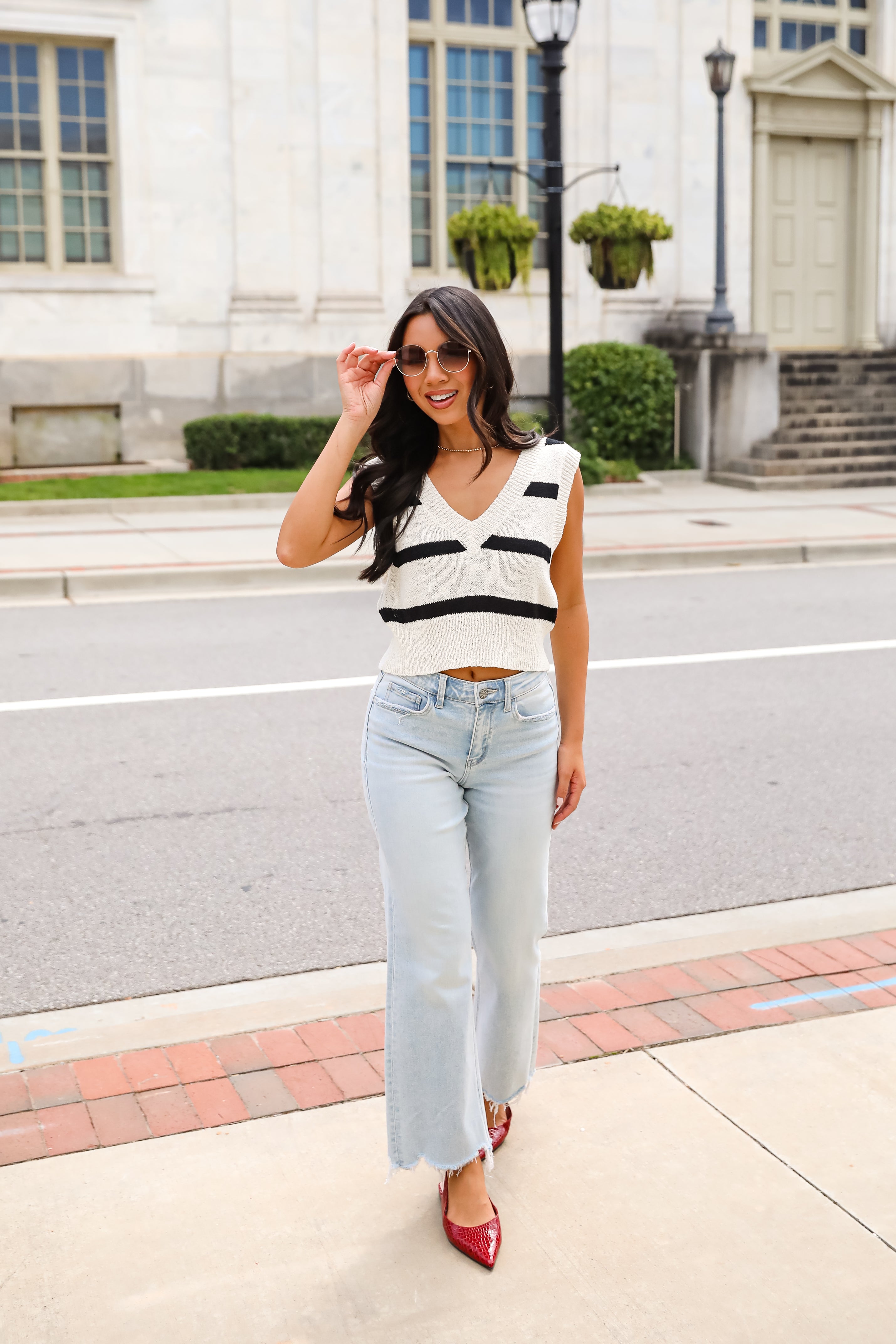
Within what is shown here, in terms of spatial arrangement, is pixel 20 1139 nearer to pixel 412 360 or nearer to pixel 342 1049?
pixel 342 1049

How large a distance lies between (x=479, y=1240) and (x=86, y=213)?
18146 millimetres

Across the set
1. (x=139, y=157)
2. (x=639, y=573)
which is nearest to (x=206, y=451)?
(x=139, y=157)

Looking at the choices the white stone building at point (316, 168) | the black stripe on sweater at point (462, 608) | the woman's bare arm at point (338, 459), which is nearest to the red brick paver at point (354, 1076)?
the black stripe on sweater at point (462, 608)

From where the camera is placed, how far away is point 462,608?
300 centimetres

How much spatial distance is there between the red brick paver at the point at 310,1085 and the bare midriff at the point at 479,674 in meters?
1.24

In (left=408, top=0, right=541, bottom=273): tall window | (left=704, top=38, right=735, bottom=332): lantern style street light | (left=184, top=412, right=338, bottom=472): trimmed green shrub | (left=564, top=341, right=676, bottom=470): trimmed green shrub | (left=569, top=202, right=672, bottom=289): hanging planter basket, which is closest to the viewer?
(left=569, top=202, right=672, bottom=289): hanging planter basket

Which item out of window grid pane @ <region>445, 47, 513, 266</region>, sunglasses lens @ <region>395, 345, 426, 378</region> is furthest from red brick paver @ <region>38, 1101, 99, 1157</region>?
window grid pane @ <region>445, 47, 513, 266</region>

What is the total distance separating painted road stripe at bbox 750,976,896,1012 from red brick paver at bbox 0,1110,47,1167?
195 centimetres

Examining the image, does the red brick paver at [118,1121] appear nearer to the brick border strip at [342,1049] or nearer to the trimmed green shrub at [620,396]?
the brick border strip at [342,1049]

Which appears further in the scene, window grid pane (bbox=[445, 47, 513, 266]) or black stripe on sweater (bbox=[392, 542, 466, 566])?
window grid pane (bbox=[445, 47, 513, 266])

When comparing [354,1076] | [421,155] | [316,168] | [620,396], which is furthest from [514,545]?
[421,155]

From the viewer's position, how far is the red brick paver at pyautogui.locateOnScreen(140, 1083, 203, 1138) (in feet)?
11.4

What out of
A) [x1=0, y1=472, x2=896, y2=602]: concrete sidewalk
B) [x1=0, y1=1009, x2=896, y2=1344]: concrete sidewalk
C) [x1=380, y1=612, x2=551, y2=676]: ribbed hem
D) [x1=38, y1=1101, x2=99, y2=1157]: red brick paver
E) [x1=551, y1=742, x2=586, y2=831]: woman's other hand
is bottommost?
[x1=0, y1=1009, x2=896, y2=1344]: concrete sidewalk

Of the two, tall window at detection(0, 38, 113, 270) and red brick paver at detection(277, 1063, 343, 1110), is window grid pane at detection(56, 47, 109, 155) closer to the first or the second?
tall window at detection(0, 38, 113, 270)
